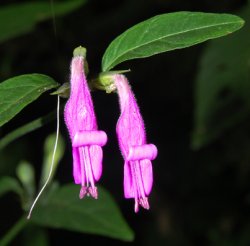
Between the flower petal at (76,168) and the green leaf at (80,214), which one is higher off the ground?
the flower petal at (76,168)

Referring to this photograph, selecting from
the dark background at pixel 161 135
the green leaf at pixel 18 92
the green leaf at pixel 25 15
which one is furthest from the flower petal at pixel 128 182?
the dark background at pixel 161 135

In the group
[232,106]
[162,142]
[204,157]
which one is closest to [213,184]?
[204,157]

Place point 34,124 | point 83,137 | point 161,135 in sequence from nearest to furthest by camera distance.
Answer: point 83,137, point 34,124, point 161,135

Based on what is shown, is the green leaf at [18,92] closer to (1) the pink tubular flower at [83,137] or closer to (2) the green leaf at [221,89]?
(1) the pink tubular flower at [83,137]

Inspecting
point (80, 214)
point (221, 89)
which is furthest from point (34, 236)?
point (221, 89)

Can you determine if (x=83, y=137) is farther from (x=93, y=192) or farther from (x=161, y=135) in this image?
(x=161, y=135)

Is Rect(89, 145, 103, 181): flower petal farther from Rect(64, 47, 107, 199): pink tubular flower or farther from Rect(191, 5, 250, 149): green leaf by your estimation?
Rect(191, 5, 250, 149): green leaf
